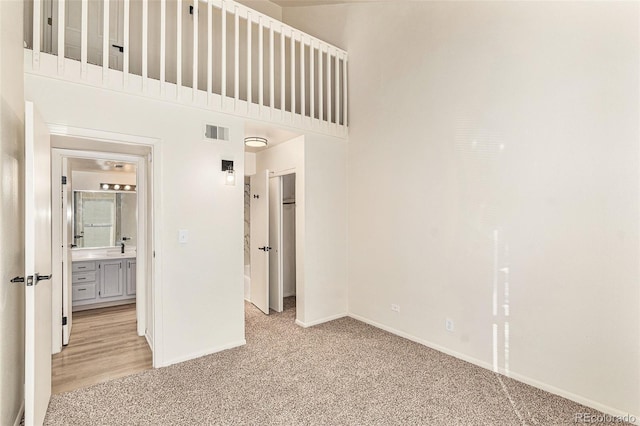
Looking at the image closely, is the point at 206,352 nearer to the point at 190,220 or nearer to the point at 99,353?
the point at 99,353

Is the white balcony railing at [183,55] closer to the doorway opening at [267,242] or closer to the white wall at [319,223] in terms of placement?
the white wall at [319,223]

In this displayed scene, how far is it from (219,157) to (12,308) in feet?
6.56

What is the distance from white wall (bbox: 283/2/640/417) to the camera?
2.31 m

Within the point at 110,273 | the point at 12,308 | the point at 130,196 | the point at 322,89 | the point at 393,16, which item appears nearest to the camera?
the point at 12,308

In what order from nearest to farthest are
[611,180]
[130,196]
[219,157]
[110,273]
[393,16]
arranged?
[611,180] → [219,157] → [393,16] → [110,273] → [130,196]

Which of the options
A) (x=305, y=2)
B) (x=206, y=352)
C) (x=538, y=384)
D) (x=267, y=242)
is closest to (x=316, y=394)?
(x=206, y=352)

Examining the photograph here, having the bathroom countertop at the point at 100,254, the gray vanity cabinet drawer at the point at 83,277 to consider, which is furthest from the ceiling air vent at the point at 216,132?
the gray vanity cabinet drawer at the point at 83,277

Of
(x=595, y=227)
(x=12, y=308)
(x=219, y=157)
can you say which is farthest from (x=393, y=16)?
(x=12, y=308)

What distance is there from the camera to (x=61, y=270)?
344 centimetres

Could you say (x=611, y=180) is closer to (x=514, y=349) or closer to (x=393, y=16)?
(x=514, y=349)

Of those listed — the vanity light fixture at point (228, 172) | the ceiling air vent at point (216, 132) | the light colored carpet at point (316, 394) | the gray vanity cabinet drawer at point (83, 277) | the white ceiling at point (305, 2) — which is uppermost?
the white ceiling at point (305, 2)

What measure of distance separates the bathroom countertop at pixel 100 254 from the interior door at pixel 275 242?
92.9 inches

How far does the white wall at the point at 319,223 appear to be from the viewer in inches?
162

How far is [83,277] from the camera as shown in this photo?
4.83 metres
